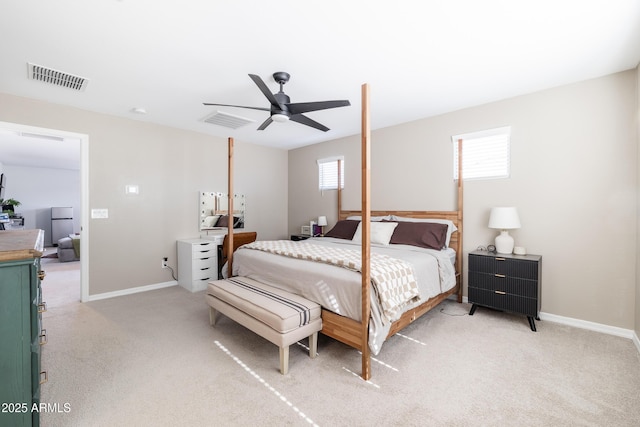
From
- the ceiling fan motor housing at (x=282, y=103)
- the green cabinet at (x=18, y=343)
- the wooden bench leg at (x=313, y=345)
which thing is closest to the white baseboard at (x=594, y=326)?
the wooden bench leg at (x=313, y=345)

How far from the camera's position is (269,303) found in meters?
2.26

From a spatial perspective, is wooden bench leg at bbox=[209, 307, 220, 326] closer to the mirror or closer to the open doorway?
the open doorway

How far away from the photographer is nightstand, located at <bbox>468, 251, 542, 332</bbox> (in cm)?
277

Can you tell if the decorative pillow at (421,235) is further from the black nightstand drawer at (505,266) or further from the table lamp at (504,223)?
the table lamp at (504,223)

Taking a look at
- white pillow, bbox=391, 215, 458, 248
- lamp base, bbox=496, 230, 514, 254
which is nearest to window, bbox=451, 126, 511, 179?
white pillow, bbox=391, 215, 458, 248

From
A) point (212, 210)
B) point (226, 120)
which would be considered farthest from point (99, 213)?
point (226, 120)

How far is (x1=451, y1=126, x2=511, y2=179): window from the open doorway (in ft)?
15.7

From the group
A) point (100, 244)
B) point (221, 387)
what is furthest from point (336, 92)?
point (100, 244)

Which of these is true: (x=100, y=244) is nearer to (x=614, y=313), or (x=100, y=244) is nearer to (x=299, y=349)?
(x=299, y=349)

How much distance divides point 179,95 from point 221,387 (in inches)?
116

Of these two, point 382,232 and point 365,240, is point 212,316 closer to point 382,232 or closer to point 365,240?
point 365,240

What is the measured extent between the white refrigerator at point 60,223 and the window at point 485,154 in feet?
33.9

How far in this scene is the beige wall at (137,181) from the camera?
3664 mm

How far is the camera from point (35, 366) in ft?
4.40
